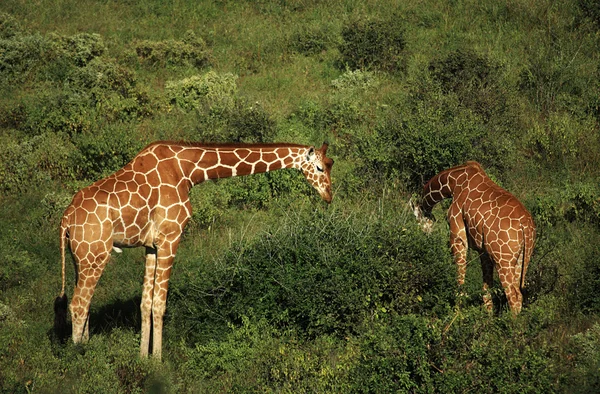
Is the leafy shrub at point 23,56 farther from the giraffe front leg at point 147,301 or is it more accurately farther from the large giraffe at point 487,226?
the large giraffe at point 487,226

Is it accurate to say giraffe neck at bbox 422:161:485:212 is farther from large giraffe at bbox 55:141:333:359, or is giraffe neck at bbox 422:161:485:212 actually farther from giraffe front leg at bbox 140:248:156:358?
giraffe front leg at bbox 140:248:156:358

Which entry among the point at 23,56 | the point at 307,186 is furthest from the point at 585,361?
the point at 23,56

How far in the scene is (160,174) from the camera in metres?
11.4

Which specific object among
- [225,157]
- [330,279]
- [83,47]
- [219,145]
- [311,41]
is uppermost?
[219,145]

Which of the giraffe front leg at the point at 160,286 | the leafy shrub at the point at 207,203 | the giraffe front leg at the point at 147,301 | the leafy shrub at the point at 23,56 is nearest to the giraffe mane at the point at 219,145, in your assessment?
the giraffe front leg at the point at 160,286

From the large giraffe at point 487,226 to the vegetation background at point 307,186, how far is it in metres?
0.32

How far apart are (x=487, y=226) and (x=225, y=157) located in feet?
12.3

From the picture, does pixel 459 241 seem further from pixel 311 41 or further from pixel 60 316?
pixel 311 41

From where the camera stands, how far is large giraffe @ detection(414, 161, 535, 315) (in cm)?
1165

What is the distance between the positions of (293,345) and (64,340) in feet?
10.1

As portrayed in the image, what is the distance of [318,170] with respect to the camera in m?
12.4

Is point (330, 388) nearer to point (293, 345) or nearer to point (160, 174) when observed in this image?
point (293, 345)

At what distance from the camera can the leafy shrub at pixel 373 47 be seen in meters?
22.5

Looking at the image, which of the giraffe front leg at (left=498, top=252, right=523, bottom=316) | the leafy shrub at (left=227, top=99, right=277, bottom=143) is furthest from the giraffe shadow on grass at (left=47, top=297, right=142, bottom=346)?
the leafy shrub at (left=227, top=99, right=277, bottom=143)
